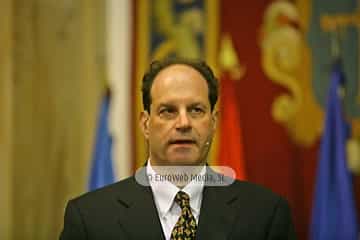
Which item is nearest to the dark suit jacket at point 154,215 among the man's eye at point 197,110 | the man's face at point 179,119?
the man's face at point 179,119

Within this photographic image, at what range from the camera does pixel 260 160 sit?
3.84 m

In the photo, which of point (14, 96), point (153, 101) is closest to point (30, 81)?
point (14, 96)

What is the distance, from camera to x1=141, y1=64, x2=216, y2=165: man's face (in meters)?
1.64

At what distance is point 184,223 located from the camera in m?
1.67

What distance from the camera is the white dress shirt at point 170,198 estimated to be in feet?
5.56

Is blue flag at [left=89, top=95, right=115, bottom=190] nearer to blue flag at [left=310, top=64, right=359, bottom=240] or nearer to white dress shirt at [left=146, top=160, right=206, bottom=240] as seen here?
blue flag at [left=310, top=64, right=359, bottom=240]

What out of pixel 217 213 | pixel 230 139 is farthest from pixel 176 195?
pixel 230 139

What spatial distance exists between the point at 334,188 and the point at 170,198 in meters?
2.13

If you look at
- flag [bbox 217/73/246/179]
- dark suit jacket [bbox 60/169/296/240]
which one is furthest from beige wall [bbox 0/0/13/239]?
dark suit jacket [bbox 60/169/296/240]

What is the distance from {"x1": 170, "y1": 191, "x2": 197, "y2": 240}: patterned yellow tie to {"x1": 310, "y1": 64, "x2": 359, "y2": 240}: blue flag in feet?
6.87

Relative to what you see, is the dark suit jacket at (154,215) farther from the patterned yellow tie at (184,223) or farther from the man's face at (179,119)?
the man's face at (179,119)

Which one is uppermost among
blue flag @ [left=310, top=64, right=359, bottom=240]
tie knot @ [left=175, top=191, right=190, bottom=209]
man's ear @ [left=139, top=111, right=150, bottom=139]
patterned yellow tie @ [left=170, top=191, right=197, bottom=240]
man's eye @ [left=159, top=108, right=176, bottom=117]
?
man's eye @ [left=159, top=108, right=176, bottom=117]

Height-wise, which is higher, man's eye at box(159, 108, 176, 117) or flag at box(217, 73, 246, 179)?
man's eye at box(159, 108, 176, 117)

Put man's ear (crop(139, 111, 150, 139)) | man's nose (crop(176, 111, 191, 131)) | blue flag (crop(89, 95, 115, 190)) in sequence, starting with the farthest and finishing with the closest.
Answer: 1. blue flag (crop(89, 95, 115, 190))
2. man's ear (crop(139, 111, 150, 139))
3. man's nose (crop(176, 111, 191, 131))
